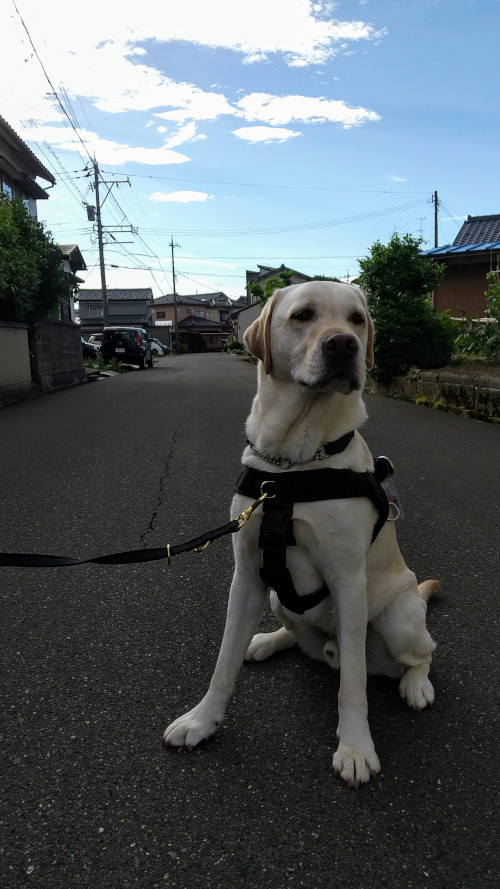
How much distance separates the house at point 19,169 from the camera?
1970 centimetres

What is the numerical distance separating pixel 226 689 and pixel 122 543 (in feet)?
7.06

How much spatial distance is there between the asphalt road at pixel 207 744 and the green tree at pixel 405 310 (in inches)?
315

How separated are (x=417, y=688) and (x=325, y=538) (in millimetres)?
769

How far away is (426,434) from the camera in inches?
323

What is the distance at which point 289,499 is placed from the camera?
201 centimetres

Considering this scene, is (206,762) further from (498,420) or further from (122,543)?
(498,420)

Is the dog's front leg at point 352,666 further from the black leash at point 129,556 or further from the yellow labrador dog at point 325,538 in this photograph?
the black leash at point 129,556

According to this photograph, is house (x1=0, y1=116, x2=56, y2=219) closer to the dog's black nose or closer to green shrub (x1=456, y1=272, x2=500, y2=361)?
green shrub (x1=456, y1=272, x2=500, y2=361)

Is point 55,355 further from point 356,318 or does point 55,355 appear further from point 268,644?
point 356,318

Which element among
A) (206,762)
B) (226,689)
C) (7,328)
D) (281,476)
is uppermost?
(7,328)

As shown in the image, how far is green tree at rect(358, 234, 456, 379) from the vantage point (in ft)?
39.2

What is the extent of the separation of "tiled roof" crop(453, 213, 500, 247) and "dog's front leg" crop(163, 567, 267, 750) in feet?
67.3

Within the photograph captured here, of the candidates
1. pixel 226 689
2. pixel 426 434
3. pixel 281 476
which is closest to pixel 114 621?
pixel 226 689

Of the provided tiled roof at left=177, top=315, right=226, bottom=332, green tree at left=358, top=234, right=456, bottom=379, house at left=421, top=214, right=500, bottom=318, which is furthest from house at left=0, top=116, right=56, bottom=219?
tiled roof at left=177, top=315, right=226, bottom=332
